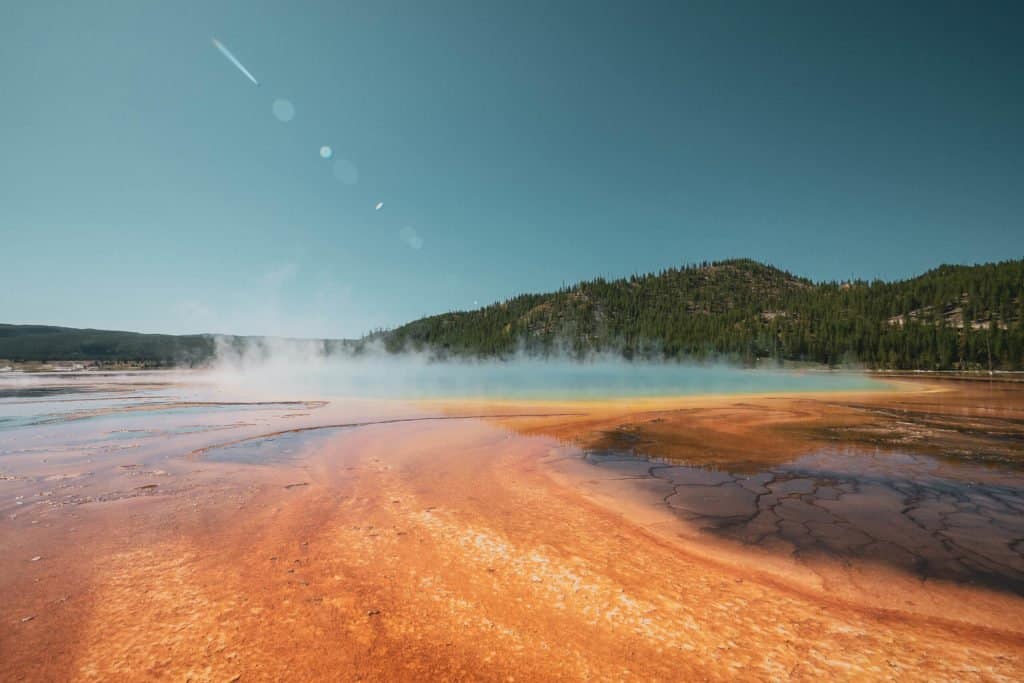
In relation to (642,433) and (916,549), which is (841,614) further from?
(642,433)

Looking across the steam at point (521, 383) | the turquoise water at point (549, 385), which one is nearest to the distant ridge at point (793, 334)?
the steam at point (521, 383)

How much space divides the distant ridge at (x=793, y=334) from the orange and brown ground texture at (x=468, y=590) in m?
109

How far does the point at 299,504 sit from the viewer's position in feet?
27.7

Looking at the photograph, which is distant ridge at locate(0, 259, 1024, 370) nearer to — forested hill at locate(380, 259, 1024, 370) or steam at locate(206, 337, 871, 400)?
forested hill at locate(380, 259, 1024, 370)

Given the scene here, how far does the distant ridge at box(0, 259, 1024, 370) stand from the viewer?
9144 cm

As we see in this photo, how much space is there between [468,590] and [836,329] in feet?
453

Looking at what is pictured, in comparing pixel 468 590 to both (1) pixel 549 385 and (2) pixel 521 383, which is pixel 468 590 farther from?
(2) pixel 521 383

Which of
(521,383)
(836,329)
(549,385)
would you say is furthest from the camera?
(836,329)

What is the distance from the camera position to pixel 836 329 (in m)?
115

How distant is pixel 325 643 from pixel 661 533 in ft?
16.6

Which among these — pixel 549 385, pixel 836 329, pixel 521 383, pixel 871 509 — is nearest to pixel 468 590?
pixel 871 509

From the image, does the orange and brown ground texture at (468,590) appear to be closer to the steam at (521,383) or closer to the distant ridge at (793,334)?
the steam at (521,383)

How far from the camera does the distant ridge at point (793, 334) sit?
9144 cm

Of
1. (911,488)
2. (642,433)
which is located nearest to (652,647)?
(911,488)
